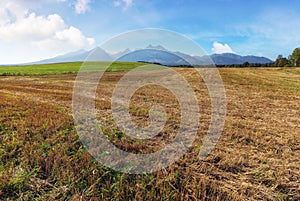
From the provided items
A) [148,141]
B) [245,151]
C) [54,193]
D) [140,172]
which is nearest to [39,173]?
[54,193]

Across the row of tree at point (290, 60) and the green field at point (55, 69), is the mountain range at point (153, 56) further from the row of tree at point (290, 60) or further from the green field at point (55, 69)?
the row of tree at point (290, 60)

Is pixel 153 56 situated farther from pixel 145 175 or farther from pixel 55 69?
pixel 55 69

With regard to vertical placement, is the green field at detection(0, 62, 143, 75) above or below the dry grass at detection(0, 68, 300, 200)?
above

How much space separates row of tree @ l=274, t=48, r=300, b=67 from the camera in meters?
79.6

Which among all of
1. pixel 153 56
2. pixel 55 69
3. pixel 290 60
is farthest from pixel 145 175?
pixel 290 60

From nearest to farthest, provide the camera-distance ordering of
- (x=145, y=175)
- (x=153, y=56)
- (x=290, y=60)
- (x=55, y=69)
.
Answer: (x=145, y=175)
(x=153, y=56)
(x=55, y=69)
(x=290, y=60)

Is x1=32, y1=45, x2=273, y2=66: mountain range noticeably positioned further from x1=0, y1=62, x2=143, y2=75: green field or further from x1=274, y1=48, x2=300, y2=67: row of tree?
x1=274, y1=48, x2=300, y2=67: row of tree

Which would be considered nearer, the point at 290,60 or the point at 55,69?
the point at 55,69

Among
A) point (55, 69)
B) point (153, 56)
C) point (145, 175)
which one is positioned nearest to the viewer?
point (145, 175)

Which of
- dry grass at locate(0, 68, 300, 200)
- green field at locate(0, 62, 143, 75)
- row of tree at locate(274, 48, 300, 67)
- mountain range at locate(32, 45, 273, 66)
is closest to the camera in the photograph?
dry grass at locate(0, 68, 300, 200)

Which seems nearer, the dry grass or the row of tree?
the dry grass

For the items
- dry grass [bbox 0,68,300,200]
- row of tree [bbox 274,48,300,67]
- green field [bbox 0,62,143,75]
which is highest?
row of tree [bbox 274,48,300,67]

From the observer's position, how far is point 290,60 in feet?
275

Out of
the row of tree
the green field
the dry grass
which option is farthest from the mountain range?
the row of tree
